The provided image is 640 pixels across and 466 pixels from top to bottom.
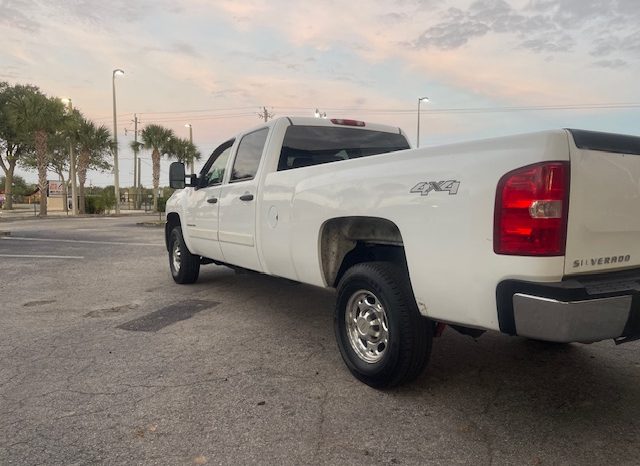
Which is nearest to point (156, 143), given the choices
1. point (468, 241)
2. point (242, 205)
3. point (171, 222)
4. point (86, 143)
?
point (86, 143)

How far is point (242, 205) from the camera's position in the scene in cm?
497

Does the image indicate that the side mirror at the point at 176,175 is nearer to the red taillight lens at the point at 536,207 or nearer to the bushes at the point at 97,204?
the red taillight lens at the point at 536,207

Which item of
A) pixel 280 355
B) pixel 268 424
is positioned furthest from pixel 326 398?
pixel 280 355

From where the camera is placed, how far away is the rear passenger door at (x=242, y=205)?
15.8ft

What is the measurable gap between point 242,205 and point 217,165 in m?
1.44

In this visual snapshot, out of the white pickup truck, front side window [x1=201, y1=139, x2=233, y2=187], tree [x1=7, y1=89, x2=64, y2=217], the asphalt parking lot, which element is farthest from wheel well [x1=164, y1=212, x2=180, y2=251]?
tree [x1=7, y1=89, x2=64, y2=217]

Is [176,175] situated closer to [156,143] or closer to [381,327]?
[381,327]

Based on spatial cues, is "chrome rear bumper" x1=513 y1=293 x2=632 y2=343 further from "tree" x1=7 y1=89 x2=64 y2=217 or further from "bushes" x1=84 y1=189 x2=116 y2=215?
"bushes" x1=84 y1=189 x2=116 y2=215

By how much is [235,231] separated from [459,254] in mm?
2980

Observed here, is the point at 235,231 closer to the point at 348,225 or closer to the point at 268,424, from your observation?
the point at 348,225

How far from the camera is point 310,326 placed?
508 centimetres

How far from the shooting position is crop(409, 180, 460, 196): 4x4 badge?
2670mm

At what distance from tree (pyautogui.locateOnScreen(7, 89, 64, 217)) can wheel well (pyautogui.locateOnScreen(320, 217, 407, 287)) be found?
3065cm

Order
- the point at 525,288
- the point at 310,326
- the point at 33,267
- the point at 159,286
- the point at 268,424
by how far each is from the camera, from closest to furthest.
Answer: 1. the point at 525,288
2. the point at 268,424
3. the point at 310,326
4. the point at 159,286
5. the point at 33,267
